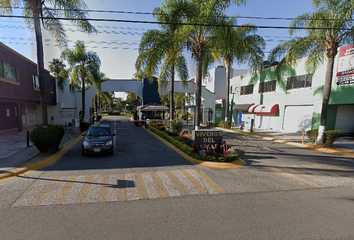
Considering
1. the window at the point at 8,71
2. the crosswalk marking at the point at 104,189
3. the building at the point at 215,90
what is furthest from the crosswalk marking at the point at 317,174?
the building at the point at 215,90

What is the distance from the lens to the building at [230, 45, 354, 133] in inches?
562

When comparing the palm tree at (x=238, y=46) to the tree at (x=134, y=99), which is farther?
the tree at (x=134, y=99)

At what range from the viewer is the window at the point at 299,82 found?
57.0 ft

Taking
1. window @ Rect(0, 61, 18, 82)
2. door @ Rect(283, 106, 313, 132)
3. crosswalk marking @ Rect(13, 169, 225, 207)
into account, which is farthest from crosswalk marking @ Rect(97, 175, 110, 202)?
door @ Rect(283, 106, 313, 132)

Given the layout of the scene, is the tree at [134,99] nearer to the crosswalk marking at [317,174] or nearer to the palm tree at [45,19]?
the palm tree at [45,19]

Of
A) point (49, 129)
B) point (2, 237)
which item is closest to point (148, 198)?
point (2, 237)

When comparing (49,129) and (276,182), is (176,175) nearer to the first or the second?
(276,182)

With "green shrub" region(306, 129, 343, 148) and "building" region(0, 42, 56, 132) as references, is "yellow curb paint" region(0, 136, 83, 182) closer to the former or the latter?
"building" region(0, 42, 56, 132)

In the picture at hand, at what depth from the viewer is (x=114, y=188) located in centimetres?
540

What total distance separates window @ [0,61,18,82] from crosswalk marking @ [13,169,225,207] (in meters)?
11.4

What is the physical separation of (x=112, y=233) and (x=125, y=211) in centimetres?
76

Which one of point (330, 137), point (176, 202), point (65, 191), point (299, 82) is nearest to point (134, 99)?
point (299, 82)

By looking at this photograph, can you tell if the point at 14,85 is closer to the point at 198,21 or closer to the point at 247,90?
the point at 198,21

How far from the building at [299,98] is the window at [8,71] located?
849 inches
